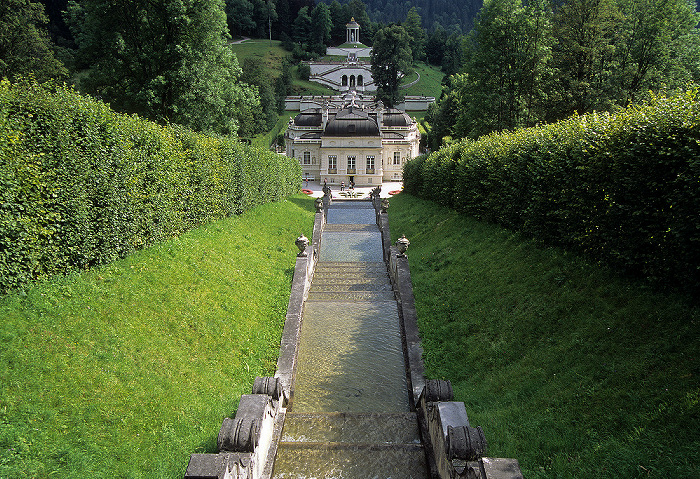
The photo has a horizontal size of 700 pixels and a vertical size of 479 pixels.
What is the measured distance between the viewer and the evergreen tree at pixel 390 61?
3819 inches

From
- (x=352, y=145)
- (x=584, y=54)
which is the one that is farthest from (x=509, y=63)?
(x=352, y=145)

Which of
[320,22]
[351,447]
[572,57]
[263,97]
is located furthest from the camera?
[320,22]

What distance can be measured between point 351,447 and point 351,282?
9155 mm

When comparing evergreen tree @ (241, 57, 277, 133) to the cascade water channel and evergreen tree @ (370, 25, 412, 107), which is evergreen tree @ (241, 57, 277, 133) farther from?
the cascade water channel

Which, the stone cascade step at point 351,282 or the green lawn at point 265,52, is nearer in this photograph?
the stone cascade step at point 351,282

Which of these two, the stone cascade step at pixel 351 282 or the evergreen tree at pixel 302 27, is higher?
the evergreen tree at pixel 302 27

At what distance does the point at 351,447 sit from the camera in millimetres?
7141

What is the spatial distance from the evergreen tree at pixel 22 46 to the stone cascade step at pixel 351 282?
72.8 ft

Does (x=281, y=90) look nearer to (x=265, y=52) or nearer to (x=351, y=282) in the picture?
(x=265, y=52)

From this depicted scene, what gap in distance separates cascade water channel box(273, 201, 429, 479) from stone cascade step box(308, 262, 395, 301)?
0.12ft

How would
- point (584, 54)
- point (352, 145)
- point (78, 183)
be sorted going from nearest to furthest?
point (78, 183) < point (584, 54) < point (352, 145)

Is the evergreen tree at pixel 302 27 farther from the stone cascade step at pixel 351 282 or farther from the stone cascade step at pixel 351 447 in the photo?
the stone cascade step at pixel 351 447

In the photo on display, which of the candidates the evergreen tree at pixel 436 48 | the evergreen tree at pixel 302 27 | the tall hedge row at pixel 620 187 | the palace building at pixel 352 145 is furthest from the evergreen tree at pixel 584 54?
the evergreen tree at pixel 302 27

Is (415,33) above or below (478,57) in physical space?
above
